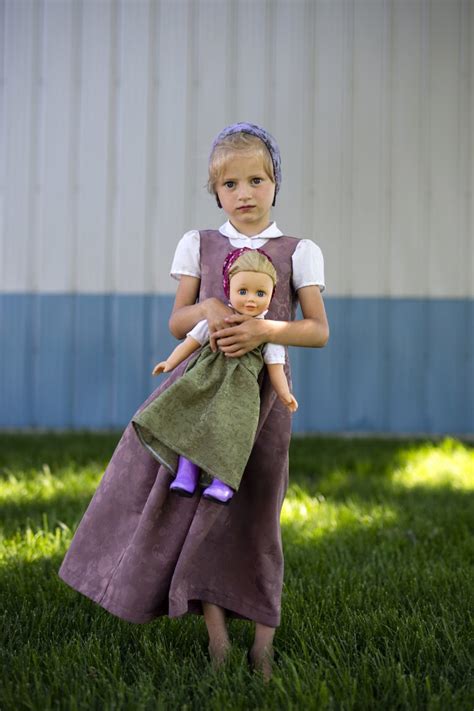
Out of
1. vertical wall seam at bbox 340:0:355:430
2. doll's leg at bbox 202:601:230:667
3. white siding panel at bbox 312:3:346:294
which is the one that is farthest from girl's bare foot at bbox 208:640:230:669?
white siding panel at bbox 312:3:346:294

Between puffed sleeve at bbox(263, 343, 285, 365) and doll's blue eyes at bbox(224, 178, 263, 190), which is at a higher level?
doll's blue eyes at bbox(224, 178, 263, 190)

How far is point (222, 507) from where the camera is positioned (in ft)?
6.34

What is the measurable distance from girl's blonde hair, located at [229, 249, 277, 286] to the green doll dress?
0.20 m

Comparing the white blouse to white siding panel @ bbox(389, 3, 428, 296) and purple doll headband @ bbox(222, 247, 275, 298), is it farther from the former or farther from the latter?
white siding panel @ bbox(389, 3, 428, 296)

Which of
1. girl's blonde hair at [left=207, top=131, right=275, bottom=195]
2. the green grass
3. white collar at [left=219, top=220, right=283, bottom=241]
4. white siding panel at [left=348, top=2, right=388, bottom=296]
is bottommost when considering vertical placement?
the green grass

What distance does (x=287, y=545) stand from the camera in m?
3.10

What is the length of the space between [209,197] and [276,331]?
Answer: 4650 millimetres

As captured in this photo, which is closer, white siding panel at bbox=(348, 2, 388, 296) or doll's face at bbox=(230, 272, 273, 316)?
doll's face at bbox=(230, 272, 273, 316)

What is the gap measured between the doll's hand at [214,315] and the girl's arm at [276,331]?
0.01m

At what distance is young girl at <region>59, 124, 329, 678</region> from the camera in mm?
1953

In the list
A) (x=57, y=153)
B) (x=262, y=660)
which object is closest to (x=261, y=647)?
(x=262, y=660)

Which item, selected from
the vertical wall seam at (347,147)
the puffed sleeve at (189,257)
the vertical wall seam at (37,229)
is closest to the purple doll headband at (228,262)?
the puffed sleeve at (189,257)

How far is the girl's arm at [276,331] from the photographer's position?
1876mm

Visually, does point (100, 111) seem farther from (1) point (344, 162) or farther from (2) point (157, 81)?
(1) point (344, 162)
